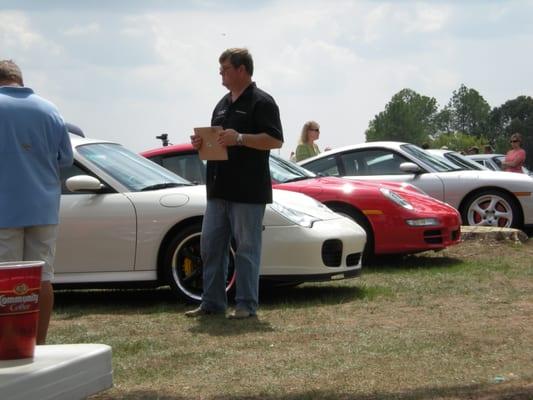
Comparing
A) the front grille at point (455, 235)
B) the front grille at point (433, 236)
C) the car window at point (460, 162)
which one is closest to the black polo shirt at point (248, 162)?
the front grille at point (433, 236)

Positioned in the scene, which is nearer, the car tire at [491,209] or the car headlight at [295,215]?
the car headlight at [295,215]

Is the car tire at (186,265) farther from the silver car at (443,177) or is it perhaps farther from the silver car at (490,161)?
the silver car at (490,161)

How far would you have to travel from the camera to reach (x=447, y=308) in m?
7.79

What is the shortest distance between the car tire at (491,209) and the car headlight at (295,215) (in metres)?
5.43

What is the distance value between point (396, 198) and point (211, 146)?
3.72 metres

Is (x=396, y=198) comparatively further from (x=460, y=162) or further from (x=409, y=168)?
(x=460, y=162)

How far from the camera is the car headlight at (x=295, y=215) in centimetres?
854

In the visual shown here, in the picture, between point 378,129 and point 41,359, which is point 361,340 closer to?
point 41,359

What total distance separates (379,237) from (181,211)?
3.05 metres

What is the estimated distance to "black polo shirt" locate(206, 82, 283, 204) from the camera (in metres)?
7.64

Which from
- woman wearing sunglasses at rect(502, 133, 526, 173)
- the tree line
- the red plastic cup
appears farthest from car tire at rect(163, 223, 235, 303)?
the tree line

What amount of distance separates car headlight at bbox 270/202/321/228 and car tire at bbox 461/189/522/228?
543 centimetres

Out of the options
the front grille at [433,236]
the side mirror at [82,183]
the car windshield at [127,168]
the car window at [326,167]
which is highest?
the car window at [326,167]

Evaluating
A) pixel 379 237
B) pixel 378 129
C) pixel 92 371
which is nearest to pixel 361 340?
pixel 92 371
